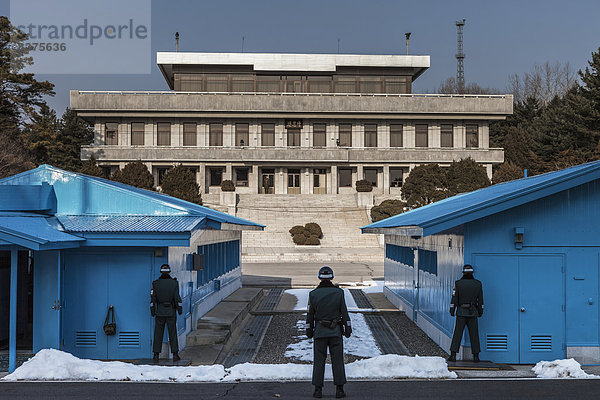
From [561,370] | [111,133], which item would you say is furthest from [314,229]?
[561,370]

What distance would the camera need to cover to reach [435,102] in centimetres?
7350

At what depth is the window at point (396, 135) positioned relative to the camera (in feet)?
248

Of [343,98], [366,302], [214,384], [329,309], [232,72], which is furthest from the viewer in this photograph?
[232,72]

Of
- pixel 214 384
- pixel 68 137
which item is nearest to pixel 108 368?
pixel 214 384

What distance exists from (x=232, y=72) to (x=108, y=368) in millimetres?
69334

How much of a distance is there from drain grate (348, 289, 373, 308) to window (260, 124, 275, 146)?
48183 millimetres

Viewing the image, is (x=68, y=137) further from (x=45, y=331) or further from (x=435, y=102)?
(x=45, y=331)

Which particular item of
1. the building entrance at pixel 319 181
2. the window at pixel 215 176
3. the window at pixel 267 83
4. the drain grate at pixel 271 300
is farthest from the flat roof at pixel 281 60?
the drain grate at pixel 271 300

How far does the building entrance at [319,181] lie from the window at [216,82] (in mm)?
15696

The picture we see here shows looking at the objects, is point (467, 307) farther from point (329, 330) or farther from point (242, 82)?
point (242, 82)

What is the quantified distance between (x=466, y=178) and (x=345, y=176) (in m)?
22.4

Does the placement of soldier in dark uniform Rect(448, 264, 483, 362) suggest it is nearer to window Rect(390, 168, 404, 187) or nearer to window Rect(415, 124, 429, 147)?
window Rect(390, 168, 404, 187)

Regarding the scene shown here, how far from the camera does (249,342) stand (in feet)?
52.6

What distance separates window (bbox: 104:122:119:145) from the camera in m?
74.4
